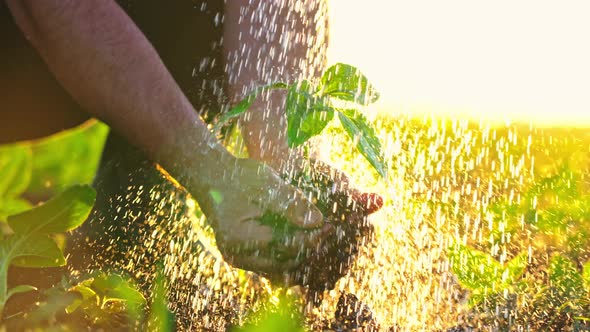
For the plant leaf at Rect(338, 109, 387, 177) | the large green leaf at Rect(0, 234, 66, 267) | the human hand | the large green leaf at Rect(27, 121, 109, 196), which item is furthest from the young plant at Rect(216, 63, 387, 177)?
the large green leaf at Rect(27, 121, 109, 196)

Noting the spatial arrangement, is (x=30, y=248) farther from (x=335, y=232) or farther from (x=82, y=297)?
(x=335, y=232)

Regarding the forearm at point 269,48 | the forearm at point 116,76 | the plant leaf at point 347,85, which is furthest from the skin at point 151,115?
the forearm at point 269,48

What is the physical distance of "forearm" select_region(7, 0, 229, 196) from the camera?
0.59 meters

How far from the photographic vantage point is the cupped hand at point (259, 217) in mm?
559

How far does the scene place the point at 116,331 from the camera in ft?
2.03

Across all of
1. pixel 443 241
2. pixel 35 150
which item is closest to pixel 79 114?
pixel 35 150

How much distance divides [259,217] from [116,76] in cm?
20

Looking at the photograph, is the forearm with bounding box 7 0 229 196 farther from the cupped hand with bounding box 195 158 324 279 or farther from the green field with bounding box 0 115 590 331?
the green field with bounding box 0 115 590 331

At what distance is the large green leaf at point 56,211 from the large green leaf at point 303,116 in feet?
0.63

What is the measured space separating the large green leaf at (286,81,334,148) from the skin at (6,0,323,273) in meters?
0.08

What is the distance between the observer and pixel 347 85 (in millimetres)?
558

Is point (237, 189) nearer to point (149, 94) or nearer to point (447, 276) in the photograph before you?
point (149, 94)

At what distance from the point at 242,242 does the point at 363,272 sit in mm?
369

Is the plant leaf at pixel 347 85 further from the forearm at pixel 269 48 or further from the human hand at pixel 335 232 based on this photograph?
the forearm at pixel 269 48
